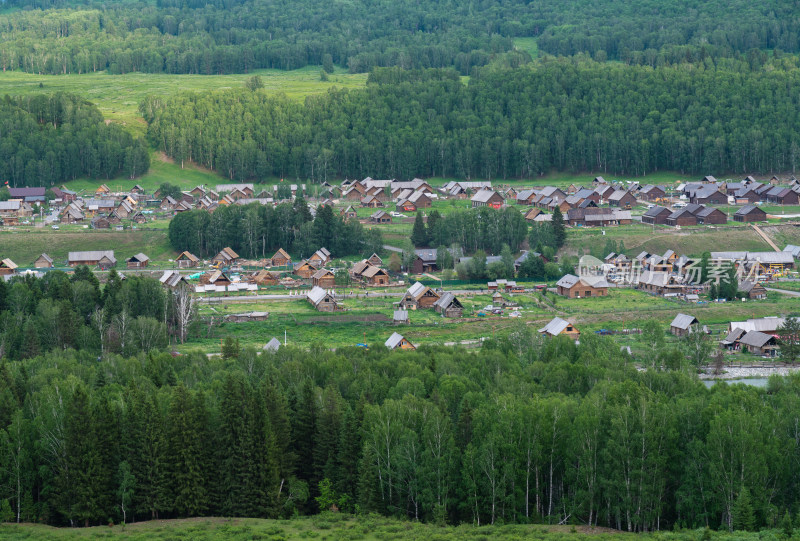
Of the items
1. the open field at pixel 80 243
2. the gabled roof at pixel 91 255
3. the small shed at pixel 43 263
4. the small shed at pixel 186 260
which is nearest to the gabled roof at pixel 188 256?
the small shed at pixel 186 260

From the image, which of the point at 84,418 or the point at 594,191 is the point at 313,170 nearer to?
the point at 594,191

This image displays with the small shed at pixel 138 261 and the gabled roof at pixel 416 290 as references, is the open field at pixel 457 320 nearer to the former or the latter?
the gabled roof at pixel 416 290

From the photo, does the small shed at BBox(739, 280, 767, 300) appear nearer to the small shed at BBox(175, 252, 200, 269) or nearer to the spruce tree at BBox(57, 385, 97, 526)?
the small shed at BBox(175, 252, 200, 269)

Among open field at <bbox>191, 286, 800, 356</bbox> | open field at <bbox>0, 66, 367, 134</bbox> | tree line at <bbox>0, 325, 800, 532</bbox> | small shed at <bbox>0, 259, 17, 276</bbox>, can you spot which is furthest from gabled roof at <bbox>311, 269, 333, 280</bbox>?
open field at <bbox>0, 66, 367, 134</bbox>

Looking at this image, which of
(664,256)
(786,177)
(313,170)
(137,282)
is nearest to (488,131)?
(313,170)

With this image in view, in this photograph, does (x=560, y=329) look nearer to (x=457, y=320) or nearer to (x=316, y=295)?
(x=457, y=320)

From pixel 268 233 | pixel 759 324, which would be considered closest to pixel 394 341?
pixel 759 324
